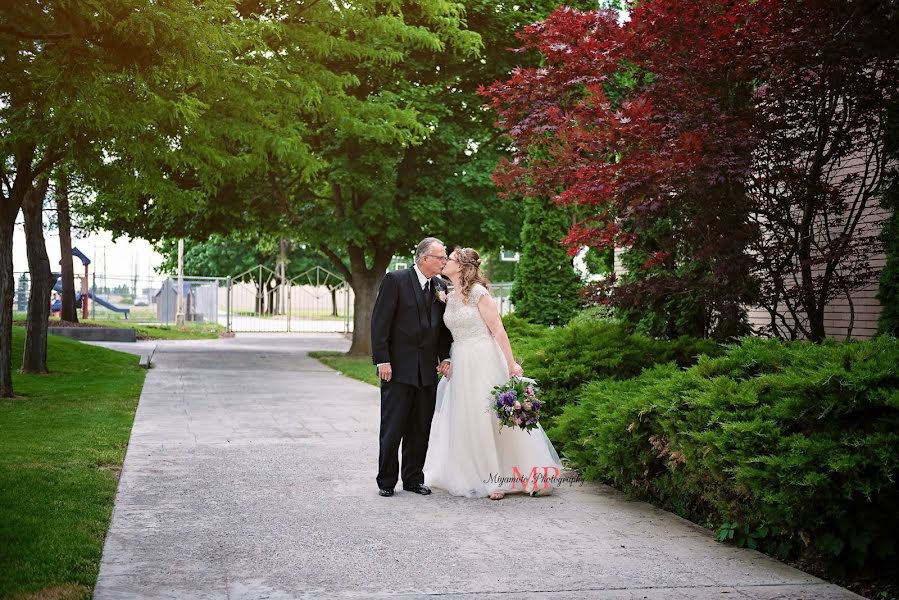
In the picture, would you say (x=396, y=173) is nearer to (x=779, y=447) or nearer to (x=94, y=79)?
(x=94, y=79)

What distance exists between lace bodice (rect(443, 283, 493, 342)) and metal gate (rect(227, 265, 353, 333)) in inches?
966

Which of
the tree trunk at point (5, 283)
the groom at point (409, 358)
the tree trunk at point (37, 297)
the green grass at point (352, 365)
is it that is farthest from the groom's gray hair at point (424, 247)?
the tree trunk at point (37, 297)

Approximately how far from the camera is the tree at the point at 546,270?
18141 mm

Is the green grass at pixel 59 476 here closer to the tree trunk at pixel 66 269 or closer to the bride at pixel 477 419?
the bride at pixel 477 419

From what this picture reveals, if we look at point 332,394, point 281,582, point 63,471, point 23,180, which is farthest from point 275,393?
point 281,582

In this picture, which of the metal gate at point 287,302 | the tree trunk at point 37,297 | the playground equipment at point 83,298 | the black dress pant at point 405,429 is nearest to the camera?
the black dress pant at point 405,429

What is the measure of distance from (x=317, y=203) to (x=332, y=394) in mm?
9917

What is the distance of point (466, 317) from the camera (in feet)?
26.0

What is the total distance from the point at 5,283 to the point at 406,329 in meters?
8.41

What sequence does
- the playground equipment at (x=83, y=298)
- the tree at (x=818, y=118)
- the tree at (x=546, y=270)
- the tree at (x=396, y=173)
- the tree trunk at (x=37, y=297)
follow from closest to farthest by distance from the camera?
the tree at (x=818, y=118) → the tree trunk at (x=37, y=297) → the tree at (x=546, y=270) → the tree at (x=396, y=173) → the playground equipment at (x=83, y=298)

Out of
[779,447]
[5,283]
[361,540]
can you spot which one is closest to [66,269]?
[5,283]

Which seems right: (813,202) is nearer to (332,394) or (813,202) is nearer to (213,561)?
(213,561)

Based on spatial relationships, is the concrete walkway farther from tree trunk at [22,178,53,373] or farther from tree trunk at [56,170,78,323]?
tree trunk at [56,170,78,323]

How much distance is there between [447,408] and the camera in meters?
8.04
